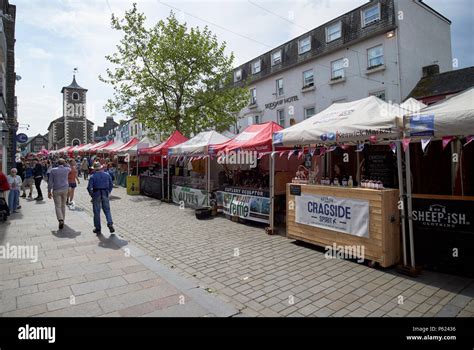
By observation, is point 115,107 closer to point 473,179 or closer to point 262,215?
point 262,215

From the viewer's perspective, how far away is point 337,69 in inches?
820

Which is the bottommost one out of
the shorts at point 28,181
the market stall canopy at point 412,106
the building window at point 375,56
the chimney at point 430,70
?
the shorts at point 28,181

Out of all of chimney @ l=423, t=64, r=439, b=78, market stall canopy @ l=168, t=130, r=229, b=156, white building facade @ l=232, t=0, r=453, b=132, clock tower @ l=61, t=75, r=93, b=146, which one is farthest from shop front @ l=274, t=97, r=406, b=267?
clock tower @ l=61, t=75, r=93, b=146

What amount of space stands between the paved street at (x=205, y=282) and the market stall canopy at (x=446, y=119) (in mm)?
2290

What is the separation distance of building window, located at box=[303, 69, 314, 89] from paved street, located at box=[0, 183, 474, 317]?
18490 mm

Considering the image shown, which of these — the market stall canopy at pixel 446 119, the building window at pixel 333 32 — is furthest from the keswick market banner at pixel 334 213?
the building window at pixel 333 32

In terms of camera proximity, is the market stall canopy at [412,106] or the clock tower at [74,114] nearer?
the market stall canopy at [412,106]

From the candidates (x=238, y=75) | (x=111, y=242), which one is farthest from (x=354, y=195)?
(x=238, y=75)

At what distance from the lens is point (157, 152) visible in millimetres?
13703

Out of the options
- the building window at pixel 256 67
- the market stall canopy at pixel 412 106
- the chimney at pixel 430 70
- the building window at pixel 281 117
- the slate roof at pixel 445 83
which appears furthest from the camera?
the building window at pixel 256 67

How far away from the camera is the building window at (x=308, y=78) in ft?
74.7

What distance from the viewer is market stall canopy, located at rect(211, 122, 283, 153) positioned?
802 centimetres

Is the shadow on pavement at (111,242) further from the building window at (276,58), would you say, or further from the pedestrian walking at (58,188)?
the building window at (276,58)
